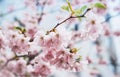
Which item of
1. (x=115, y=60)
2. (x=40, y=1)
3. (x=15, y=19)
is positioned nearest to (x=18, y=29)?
(x=40, y=1)

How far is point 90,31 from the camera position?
271 cm

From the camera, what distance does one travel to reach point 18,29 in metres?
2.61

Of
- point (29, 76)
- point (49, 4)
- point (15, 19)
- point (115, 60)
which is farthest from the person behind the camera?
point (115, 60)

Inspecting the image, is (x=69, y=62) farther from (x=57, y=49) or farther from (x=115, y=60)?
→ (x=115, y=60)

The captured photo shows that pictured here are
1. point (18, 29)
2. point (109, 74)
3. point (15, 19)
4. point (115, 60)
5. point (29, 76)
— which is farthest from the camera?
point (109, 74)

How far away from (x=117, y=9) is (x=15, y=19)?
2730 millimetres

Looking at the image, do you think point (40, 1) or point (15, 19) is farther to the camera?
point (15, 19)

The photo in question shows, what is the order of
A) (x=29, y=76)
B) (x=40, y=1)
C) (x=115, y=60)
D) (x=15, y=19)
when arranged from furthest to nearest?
(x=115, y=60) < (x=15, y=19) < (x=40, y=1) < (x=29, y=76)

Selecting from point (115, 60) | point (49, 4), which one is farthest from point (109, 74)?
point (49, 4)

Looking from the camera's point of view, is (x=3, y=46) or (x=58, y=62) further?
(x=3, y=46)

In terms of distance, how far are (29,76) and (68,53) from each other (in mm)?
1521

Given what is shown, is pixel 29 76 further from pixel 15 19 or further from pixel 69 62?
pixel 15 19

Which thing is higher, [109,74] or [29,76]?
[109,74]

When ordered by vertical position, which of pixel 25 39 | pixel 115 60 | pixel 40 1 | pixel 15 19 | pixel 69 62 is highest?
pixel 115 60
